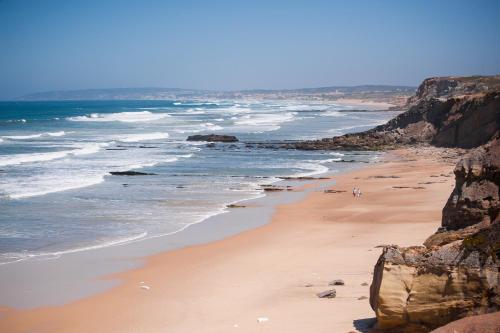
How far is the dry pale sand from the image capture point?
9.04 m

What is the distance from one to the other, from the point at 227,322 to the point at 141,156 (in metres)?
31.3

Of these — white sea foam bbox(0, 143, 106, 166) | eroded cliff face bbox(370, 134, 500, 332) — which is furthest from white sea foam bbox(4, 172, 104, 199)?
eroded cliff face bbox(370, 134, 500, 332)

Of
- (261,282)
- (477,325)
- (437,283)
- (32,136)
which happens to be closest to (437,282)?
(437,283)

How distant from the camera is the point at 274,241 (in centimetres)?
1574

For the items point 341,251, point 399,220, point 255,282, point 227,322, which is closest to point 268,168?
point 399,220

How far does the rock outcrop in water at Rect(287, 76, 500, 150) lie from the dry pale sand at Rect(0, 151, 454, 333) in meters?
19.9

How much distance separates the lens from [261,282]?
1140cm

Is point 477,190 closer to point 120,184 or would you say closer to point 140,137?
point 120,184

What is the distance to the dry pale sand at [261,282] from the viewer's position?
904 centimetres

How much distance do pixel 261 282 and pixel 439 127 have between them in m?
35.9

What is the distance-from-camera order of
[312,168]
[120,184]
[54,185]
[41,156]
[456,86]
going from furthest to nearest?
[456,86]
[41,156]
[312,168]
[120,184]
[54,185]

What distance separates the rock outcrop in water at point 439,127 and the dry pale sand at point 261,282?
19865mm

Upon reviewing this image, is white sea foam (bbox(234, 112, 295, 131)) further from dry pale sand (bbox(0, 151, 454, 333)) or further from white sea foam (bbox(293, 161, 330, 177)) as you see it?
dry pale sand (bbox(0, 151, 454, 333))

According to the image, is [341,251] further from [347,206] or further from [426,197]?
[426,197]
